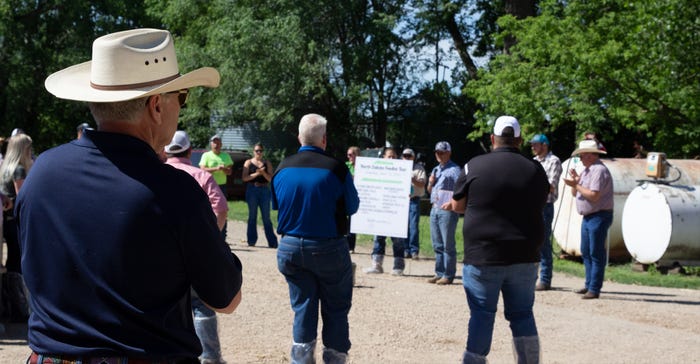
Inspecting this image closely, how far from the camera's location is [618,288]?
41.4 ft

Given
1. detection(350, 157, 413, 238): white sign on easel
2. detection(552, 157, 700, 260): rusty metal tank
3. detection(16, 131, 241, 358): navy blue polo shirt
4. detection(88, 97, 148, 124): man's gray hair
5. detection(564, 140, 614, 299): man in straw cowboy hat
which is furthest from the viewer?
detection(552, 157, 700, 260): rusty metal tank

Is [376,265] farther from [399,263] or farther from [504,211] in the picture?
[504,211]

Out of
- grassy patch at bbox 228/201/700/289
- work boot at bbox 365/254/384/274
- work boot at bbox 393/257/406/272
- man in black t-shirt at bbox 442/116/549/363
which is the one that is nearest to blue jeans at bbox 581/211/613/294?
grassy patch at bbox 228/201/700/289

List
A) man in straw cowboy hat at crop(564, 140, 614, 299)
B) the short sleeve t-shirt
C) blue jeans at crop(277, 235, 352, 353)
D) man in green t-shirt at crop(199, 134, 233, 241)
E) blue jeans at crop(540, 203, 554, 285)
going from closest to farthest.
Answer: blue jeans at crop(277, 235, 352, 353) < man in straw cowboy hat at crop(564, 140, 614, 299) < blue jeans at crop(540, 203, 554, 285) < man in green t-shirt at crop(199, 134, 233, 241) < the short sleeve t-shirt

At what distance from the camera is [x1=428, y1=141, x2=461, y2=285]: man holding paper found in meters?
12.3

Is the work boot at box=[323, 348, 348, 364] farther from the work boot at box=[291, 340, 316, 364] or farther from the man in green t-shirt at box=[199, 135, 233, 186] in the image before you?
the man in green t-shirt at box=[199, 135, 233, 186]

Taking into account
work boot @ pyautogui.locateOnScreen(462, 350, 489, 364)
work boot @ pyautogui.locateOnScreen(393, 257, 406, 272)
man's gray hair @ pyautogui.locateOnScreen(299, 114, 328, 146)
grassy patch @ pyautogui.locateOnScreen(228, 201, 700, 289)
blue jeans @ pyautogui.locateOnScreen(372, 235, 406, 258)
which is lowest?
grassy patch @ pyautogui.locateOnScreen(228, 201, 700, 289)

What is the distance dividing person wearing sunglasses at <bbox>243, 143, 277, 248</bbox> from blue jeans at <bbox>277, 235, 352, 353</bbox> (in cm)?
976

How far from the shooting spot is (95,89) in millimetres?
2678

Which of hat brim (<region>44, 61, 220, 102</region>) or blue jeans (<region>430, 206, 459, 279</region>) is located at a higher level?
hat brim (<region>44, 61, 220, 102</region>)

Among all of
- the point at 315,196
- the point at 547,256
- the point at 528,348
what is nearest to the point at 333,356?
the point at 315,196

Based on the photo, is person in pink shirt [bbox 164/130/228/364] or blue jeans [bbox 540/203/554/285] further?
blue jeans [bbox 540/203/554/285]

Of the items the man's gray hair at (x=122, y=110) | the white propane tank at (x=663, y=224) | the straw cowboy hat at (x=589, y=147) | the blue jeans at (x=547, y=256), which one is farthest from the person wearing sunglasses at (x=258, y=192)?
the man's gray hair at (x=122, y=110)

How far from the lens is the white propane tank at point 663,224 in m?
14.0
